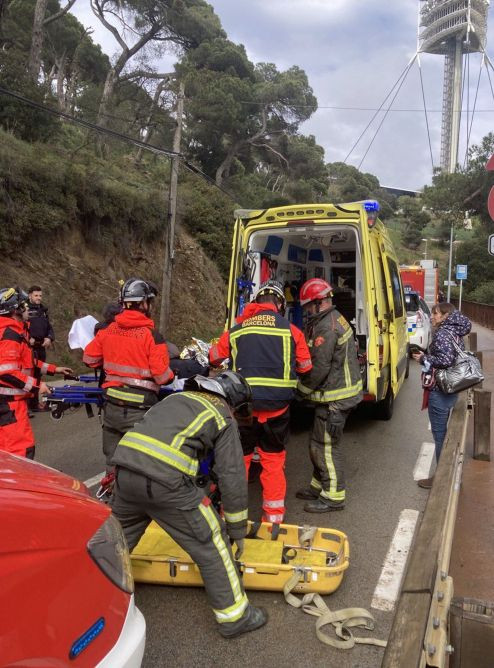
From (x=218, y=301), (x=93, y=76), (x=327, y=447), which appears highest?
(x=93, y=76)

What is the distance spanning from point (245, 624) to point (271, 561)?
0.46 metres

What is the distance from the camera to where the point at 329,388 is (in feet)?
14.3

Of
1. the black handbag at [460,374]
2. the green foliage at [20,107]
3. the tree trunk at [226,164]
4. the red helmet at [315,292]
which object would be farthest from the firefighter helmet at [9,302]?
the tree trunk at [226,164]

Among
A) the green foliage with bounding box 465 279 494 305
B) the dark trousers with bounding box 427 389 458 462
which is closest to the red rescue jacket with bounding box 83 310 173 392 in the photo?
the dark trousers with bounding box 427 389 458 462

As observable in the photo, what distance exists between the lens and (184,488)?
2.58 m

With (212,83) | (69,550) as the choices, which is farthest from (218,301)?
(69,550)

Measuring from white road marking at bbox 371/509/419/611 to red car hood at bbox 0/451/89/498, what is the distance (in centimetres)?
209

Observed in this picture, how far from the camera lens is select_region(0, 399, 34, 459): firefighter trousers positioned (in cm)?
397

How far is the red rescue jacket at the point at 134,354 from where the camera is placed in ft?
12.9

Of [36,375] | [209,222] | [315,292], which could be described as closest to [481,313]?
[209,222]

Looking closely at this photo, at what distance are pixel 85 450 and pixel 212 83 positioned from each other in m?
23.7

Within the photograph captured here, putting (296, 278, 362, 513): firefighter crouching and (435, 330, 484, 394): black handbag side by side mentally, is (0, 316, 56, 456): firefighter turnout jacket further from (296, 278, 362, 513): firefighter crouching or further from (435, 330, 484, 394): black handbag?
(435, 330, 484, 394): black handbag

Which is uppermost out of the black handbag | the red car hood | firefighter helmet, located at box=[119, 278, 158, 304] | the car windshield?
the car windshield

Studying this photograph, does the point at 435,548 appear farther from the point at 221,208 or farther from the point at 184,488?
the point at 221,208
